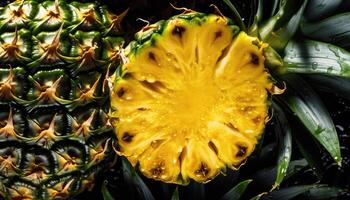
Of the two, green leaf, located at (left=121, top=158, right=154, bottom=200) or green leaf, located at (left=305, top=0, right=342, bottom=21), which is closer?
green leaf, located at (left=305, top=0, right=342, bottom=21)

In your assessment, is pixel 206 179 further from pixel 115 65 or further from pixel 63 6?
pixel 63 6

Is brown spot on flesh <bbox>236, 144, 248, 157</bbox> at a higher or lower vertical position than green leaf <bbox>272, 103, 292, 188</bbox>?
lower

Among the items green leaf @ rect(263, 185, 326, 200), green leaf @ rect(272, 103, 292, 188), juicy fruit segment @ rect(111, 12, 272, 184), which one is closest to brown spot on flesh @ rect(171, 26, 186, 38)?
juicy fruit segment @ rect(111, 12, 272, 184)

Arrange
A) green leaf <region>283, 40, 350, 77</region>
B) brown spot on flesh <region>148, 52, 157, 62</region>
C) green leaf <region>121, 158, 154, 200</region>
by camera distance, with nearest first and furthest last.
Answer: green leaf <region>283, 40, 350, 77</region> < brown spot on flesh <region>148, 52, 157, 62</region> < green leaf <region>121, 158, 154, 200</region>

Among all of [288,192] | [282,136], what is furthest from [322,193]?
[282,136]

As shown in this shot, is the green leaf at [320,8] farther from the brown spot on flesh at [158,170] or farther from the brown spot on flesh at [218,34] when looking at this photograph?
the brown spot on flesh at [158,170]

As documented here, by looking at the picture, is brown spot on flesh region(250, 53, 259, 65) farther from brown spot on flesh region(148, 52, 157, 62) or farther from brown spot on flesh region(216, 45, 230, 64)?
brown spot on flesh region(148, 52, 157, 62)

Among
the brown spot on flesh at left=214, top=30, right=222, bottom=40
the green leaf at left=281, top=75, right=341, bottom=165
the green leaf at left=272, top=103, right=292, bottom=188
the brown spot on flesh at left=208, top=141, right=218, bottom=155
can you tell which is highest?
the brown spot on flesh at left=214, top=30, right=222, bottom=40

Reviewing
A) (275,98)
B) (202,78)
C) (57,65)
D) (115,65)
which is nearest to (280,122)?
(275,98)

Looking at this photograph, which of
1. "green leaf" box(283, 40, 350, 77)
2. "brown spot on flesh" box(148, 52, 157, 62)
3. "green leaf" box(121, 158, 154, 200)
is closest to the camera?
"green leaf" box(283, 40, 350, 77)
